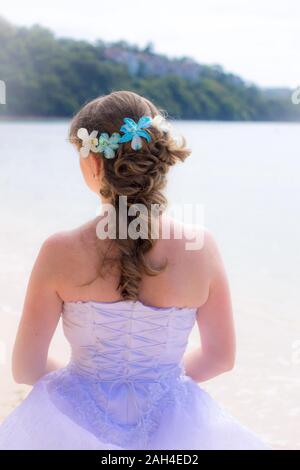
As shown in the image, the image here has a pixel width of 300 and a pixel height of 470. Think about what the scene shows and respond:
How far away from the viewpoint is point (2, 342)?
314cm

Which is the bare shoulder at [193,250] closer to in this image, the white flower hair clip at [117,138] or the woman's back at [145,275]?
the woman's back at [145,275]

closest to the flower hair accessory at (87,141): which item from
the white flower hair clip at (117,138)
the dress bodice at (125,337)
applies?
the white flower hair clip at (117,138)

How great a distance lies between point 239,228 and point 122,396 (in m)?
6.16

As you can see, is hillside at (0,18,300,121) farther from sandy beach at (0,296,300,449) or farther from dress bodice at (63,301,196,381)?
dress bodice at (63,301,196,381)

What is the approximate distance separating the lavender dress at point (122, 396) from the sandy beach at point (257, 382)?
1.12m

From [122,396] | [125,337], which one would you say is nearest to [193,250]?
[125,337]

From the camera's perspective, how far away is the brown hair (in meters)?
1.24

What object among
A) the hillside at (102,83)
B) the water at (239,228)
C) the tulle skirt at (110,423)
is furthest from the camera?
the hillside at (102,83)

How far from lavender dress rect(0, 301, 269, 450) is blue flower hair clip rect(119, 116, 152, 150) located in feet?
1.02

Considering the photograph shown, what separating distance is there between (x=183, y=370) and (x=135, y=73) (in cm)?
1745

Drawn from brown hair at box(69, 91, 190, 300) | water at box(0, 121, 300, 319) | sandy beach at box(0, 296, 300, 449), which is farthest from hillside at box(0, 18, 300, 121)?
brown hair at box(69, 91, 190, 300)

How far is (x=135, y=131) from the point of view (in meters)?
1.23

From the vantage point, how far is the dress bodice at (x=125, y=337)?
127cm

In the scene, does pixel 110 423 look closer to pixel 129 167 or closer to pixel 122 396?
pixel 122 396
